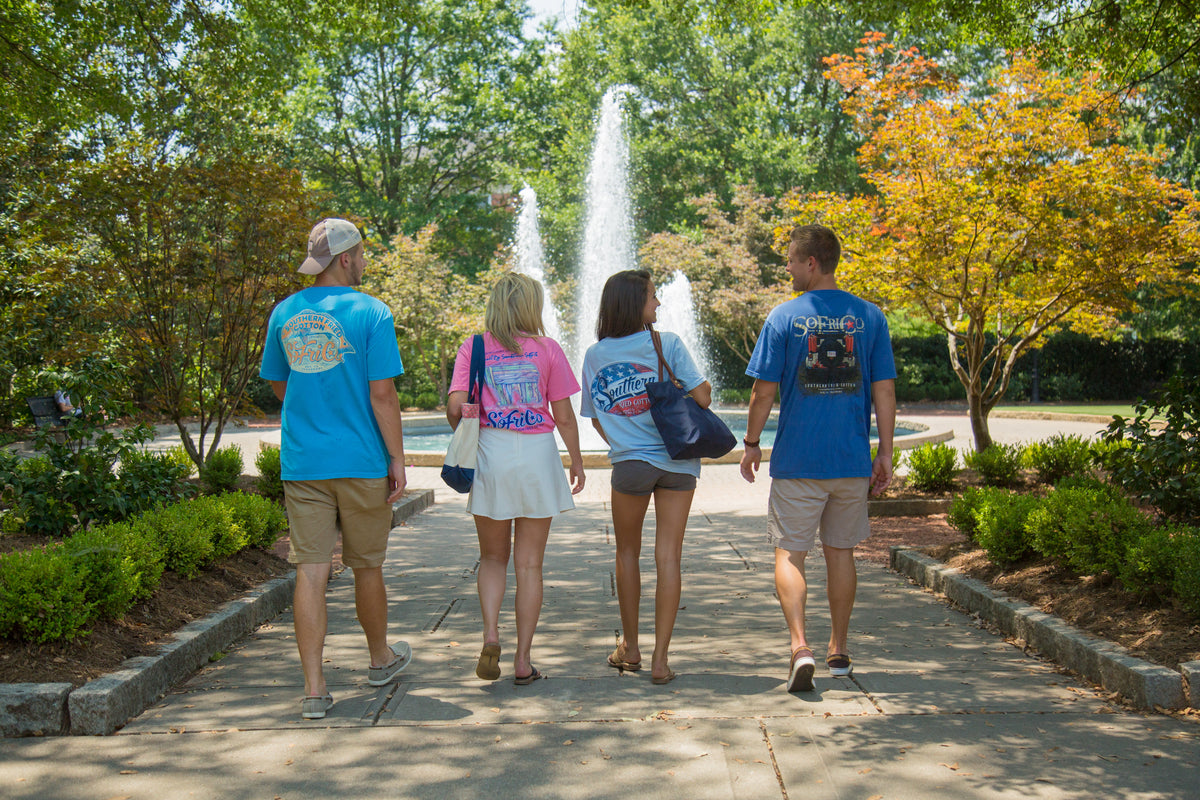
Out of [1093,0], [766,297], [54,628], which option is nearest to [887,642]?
[54,628]

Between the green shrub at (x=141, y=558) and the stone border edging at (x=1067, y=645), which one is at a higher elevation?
the green shrub at (x=141, y=558)

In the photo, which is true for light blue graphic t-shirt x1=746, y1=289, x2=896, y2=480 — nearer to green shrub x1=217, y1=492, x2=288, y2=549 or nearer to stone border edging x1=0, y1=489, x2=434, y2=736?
stone border edging x1=0, y1=489, x2=434, y2=736

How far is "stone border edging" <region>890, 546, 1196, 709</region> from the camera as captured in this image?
3.67m

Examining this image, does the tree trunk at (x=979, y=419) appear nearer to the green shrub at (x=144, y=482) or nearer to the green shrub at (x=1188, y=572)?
the green shrub at (x=1188, y=572)

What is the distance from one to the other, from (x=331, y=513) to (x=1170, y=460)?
4811 millimetres

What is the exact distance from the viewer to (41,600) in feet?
12.5

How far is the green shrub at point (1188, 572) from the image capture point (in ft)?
13.4

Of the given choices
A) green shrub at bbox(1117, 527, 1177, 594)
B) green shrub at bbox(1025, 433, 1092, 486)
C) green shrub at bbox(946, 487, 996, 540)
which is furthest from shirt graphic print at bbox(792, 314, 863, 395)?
green shrub at bbox(1025, 433, 1092, 486)

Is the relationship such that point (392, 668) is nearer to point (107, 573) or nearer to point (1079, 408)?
point (107, 573)

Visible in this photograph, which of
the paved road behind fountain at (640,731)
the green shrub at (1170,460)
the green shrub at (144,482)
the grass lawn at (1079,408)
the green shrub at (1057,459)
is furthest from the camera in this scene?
the grass lawn at (1079,408)

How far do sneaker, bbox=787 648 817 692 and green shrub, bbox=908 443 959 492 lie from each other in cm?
565

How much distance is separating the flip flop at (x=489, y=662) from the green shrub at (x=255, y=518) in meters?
2.39

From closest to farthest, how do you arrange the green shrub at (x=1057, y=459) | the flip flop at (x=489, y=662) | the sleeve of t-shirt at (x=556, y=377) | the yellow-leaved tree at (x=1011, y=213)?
the flip flop at (x=489, y=662) < the sleeve of t-shirt at (x=556, y=377) < the yellow-leaved tree at (x=1011, y=213) < the green shrub at (x=1057, y=459)

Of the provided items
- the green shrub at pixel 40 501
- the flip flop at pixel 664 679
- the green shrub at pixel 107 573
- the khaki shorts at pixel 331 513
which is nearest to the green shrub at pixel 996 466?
the flip flop at pixel 664 679
